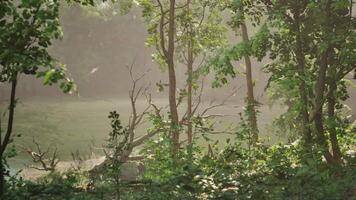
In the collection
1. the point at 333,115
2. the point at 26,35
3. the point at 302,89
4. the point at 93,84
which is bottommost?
the point at 333,115

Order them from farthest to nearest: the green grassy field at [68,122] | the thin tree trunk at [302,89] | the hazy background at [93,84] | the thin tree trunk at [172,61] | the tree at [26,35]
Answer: the hazy background at [93,84] → the green grassy field at [68,122] → the thin tree trunk at [172,61] → the thin tree trunk at [302,89] → the tree at [26,35]

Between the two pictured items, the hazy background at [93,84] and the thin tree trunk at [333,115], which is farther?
the hazy background at [93,84]

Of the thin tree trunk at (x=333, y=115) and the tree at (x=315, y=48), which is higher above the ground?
the tree at (x=315, y=48)

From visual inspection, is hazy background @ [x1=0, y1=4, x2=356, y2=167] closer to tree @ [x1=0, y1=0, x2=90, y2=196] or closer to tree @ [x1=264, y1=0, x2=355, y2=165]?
tree @ [x1=264, y1=0, x2=355, y2=165]

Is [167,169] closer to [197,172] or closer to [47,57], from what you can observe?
[197,172]

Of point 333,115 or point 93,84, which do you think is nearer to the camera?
point 333,115

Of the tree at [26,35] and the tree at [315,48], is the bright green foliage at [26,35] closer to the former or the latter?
the tree at [26,35]

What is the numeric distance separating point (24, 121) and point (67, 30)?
23025 millimetres

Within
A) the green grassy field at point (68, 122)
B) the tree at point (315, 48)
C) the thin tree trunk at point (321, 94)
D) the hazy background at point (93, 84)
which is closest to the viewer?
the tree at point (315, 48)

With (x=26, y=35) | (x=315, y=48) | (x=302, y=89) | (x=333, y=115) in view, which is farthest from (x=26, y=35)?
(x=333, y=115)

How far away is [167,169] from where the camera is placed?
898 cm

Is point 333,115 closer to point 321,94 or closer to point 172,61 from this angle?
point 321,94

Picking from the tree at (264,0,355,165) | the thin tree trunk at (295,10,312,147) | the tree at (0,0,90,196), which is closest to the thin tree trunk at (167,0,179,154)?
the tree at (264,0,355,165)

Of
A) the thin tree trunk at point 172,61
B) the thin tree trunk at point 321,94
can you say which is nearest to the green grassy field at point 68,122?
the thin tree trunk at point 172,61
